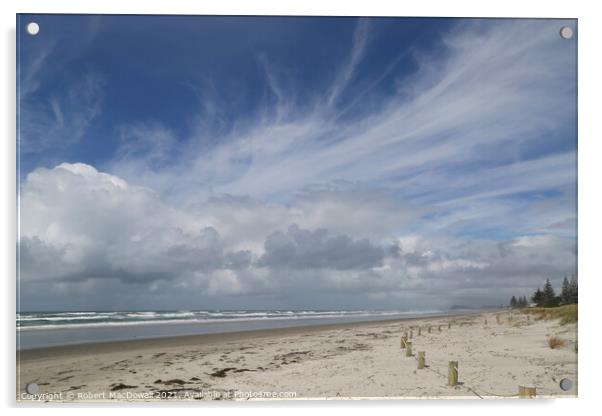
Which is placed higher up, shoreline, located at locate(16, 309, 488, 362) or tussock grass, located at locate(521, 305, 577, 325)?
tussock grass, located at locate(521, 305, 577, 325)

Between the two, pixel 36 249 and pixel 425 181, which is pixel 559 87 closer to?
pixel 425 181

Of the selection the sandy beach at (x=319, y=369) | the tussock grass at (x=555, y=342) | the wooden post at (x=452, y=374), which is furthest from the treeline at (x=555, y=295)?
the wooden post at (x=452, y=374)

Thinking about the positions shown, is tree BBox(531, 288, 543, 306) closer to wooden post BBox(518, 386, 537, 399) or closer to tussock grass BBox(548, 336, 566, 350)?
tussock grass BBox(548, 336, 566, 350)

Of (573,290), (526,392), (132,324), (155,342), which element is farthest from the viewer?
(132,324)

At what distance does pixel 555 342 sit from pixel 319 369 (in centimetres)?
338

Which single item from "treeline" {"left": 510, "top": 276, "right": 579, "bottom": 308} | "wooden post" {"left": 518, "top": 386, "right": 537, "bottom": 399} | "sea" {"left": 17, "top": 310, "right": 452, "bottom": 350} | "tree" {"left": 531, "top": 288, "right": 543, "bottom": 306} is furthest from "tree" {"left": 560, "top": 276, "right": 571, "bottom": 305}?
"sea" {"left": 17, "top": 310, "right": 452, "bottom": 350}

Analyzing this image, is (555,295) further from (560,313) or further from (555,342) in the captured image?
(555,342)

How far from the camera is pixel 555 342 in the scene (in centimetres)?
617

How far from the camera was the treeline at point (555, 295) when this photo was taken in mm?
5922

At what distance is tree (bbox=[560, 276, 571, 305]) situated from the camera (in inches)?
237

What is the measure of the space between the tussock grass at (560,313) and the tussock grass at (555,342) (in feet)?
0.79

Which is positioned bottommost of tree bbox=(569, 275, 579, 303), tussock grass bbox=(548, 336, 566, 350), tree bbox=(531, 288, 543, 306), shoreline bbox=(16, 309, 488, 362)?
shoreline bbox=(16, 309, 488, 362)

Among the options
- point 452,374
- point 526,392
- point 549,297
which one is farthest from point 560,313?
point 452,374

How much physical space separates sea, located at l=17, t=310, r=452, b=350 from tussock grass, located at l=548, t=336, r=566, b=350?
1.51 metres
